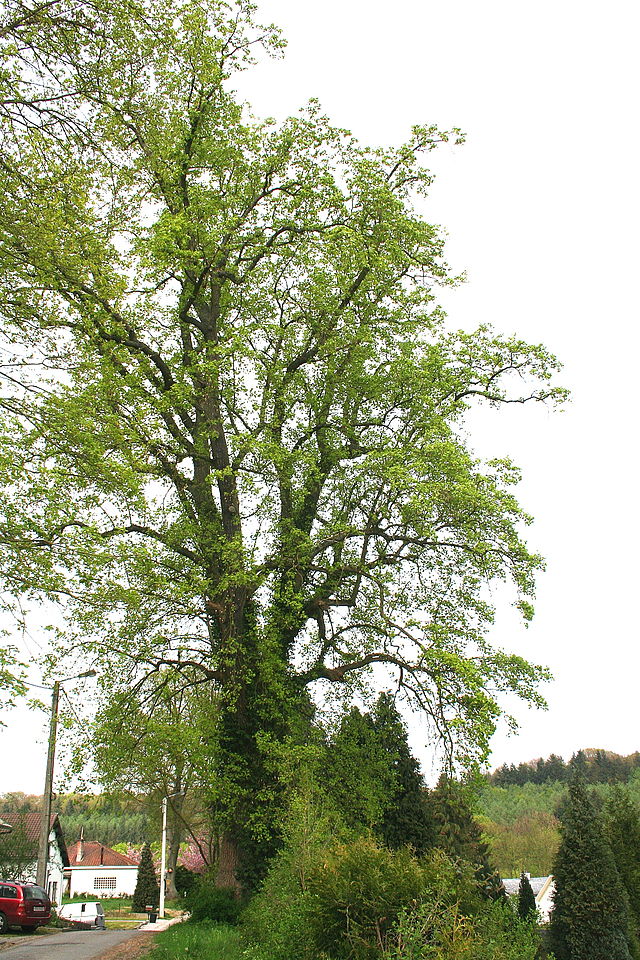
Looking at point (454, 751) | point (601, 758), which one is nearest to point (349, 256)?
point (454, 751)

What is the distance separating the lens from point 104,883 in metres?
74.5

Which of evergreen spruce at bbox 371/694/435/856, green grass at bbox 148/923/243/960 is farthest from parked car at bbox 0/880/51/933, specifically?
green grass at bbox 148/923/243/960

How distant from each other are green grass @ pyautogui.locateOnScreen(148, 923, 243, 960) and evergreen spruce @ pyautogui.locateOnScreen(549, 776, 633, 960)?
834 inches

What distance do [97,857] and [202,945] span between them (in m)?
74.5

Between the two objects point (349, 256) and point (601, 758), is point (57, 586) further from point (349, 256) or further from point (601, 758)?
point (601, 758)

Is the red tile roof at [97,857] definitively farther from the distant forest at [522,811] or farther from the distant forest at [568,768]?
the distant forest at [568,768]

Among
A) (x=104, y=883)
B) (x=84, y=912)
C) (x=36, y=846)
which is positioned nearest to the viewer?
(x=84, y=912)

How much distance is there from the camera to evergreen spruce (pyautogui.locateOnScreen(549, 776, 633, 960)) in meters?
29.7

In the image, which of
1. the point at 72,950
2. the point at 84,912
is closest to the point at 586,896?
the point at 72,950

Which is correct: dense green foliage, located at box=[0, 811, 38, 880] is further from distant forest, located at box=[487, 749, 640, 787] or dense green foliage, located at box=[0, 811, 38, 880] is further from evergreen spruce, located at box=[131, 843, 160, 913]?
distant forest, located at box=[487, 749, 640, 787]

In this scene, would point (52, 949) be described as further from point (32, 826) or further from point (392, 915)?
point (32, 826)

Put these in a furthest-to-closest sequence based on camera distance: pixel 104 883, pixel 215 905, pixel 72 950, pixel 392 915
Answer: pixel 104 883 < pixel 72 950 < pixel 215 905 < pixel 392 915

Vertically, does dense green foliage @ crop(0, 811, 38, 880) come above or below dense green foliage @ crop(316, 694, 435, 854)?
below

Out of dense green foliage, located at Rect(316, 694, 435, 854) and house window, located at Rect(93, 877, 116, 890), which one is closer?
dense green foliage, located at Rect(316, 694, 435, 854)
